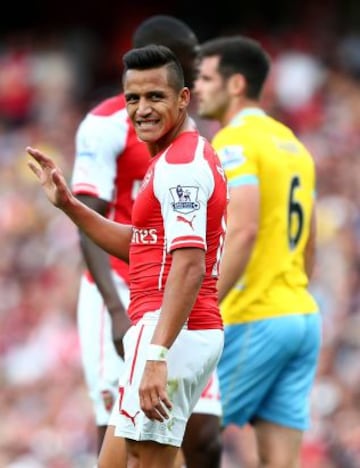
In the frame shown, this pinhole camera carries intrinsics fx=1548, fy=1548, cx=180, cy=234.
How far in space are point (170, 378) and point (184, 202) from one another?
0.69 meters

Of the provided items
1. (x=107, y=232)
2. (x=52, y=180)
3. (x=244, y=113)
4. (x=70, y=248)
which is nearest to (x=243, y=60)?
(x=244, y=113)

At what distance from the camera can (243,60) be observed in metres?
8.29

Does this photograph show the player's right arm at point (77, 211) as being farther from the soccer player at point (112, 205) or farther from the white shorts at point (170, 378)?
the soccer player at point (112, 205)

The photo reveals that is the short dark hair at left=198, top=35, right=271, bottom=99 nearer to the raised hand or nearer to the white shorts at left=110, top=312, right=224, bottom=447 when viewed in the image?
the raised hand

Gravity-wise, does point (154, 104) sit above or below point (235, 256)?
above

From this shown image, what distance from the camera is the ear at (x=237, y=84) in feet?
27.0

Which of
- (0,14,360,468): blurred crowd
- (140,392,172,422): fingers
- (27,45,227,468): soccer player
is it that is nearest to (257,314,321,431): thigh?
(27,45,227,468): soccer player

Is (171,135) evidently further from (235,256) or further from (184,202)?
(235,256)

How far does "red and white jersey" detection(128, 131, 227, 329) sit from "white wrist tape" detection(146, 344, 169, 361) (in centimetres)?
27

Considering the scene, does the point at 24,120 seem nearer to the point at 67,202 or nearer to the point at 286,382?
the point at 286,382

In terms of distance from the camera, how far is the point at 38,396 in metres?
13.9

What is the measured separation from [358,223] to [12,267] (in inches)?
170

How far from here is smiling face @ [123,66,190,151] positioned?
6148 millimetres

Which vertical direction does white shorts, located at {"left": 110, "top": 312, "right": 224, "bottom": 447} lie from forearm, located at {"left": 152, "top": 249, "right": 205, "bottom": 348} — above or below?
below
